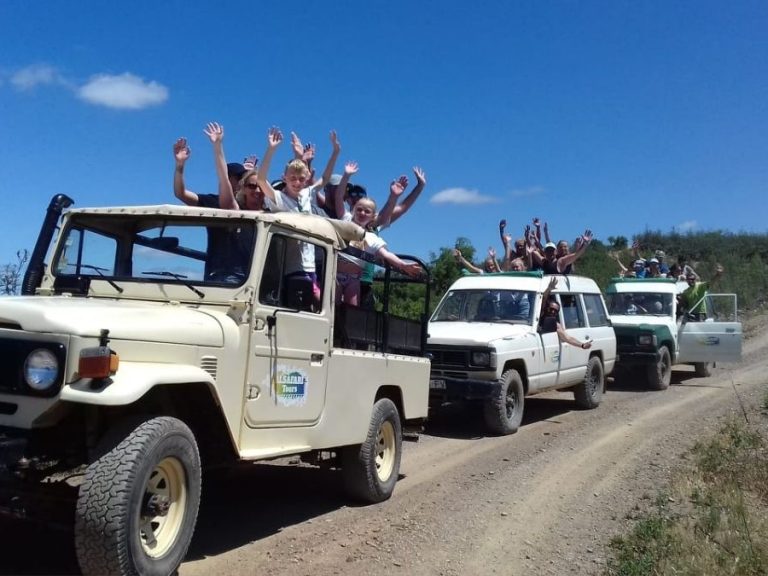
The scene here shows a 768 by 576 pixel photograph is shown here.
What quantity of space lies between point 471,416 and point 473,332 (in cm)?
174

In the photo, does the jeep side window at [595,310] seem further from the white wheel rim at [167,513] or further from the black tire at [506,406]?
the white wheel rim at [167,513]

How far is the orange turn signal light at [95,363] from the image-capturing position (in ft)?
11.5

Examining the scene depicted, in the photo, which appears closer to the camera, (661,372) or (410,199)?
(410,199)

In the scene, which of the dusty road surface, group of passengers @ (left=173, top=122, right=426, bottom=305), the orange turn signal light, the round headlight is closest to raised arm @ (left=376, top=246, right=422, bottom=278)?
group of passengers @ (left=173, top=122, right=426, bottom=305)

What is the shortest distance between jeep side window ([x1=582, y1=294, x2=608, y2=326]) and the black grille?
1011cm

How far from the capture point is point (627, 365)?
1471cm

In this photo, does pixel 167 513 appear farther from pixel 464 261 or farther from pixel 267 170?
pixel 464 261

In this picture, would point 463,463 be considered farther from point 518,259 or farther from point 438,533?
point 518,259

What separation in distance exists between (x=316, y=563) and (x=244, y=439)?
0.96 metres

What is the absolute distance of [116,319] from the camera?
3883mm

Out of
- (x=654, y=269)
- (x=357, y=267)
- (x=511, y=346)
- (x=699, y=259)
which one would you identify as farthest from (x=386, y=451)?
(x=699, y=259)

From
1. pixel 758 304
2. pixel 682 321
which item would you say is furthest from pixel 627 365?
pixel 758 304

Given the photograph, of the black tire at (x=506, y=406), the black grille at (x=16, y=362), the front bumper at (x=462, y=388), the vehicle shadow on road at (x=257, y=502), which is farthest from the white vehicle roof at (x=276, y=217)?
the black tire at (x=506, y=406)

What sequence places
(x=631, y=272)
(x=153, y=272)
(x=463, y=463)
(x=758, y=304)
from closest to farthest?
1. (x=153, y=272)
2. (x=463, y=463)
3. (x=631, y=272)
4. (x=758, y=304)
